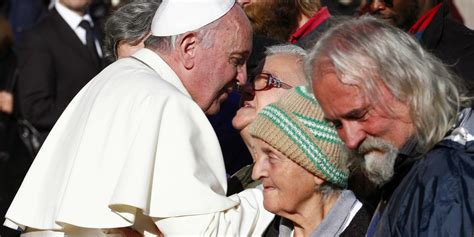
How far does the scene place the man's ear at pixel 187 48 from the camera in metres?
4.39

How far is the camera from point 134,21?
5.20m

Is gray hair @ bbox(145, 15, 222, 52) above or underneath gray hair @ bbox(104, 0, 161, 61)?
above

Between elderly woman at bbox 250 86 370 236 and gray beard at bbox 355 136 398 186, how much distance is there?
347mm

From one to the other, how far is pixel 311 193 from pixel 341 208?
12 cm

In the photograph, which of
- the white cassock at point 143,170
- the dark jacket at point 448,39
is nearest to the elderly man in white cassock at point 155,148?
the white cassock at point 143,170

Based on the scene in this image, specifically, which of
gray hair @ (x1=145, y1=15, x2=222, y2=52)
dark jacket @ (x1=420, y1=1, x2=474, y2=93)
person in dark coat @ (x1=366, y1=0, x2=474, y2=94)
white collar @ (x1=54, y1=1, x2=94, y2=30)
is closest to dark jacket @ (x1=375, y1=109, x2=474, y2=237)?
gray hair @ (x1=145, y1=15, x2=222, y2=52)

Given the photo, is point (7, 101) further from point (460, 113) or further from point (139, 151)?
point (460, 113)

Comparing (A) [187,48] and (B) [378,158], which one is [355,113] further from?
(A) [187,48]

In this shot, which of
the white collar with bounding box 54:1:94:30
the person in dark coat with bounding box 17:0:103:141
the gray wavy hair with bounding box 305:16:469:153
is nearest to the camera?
the gray wavy hair with bounding box 305:16:469:153

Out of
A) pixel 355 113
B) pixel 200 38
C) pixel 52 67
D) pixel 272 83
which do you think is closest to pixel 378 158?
pixel 355 113

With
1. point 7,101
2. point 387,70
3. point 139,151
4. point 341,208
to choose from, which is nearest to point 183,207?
point 139,151

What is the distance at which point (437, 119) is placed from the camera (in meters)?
3.53

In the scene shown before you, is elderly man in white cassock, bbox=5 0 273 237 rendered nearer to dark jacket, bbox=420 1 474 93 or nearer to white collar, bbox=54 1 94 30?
dark jacket, bbox=420 1 474 93

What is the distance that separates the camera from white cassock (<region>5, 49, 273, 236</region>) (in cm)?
405
